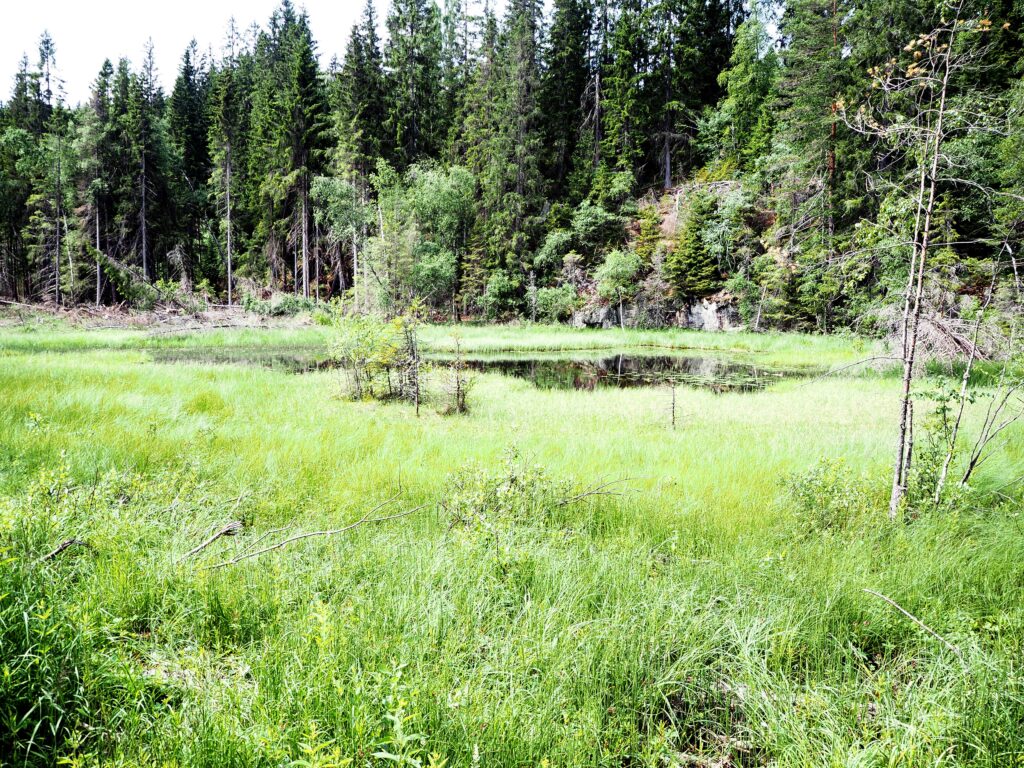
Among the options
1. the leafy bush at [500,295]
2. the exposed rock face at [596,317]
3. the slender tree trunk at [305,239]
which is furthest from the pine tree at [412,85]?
the exposed rock face at [596,317]

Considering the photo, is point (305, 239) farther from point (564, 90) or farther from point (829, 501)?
point (829, 501)

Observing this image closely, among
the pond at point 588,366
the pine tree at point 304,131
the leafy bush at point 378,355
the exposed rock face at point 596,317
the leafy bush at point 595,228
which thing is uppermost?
the pine tree at point 304,131

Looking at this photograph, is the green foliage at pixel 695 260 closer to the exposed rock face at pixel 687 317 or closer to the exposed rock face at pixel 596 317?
the exposed rock face at pixel 687 317

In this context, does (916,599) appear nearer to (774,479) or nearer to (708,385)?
(774,479)

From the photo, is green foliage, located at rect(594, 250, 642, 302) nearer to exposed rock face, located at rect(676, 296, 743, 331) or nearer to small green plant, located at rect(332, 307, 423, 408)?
exposed rock face, located at rect(676, 296, 743, 331)

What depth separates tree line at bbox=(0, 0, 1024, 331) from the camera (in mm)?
34812

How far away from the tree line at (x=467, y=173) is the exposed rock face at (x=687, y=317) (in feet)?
1.64

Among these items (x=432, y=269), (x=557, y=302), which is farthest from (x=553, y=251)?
(x=432, y=269)

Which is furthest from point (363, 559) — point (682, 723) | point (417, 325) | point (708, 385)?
point (708, 385)

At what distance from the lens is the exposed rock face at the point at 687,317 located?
1337 inches

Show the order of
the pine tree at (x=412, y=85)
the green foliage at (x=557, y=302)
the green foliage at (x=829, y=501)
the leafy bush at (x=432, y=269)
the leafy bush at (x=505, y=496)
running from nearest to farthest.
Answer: the leafy bush at (x=505, y=496) < the green foliage at (x=829, y=501) < the green foliage at (x=557, y=302) < the leafy bush at (x=432, y=269) < the pine tree at (x=412, y=85)

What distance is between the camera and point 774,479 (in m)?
6.38

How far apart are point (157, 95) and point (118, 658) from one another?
68460mm

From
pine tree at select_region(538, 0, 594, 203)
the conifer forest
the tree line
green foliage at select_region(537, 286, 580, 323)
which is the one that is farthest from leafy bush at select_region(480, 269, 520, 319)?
the conifer forest
